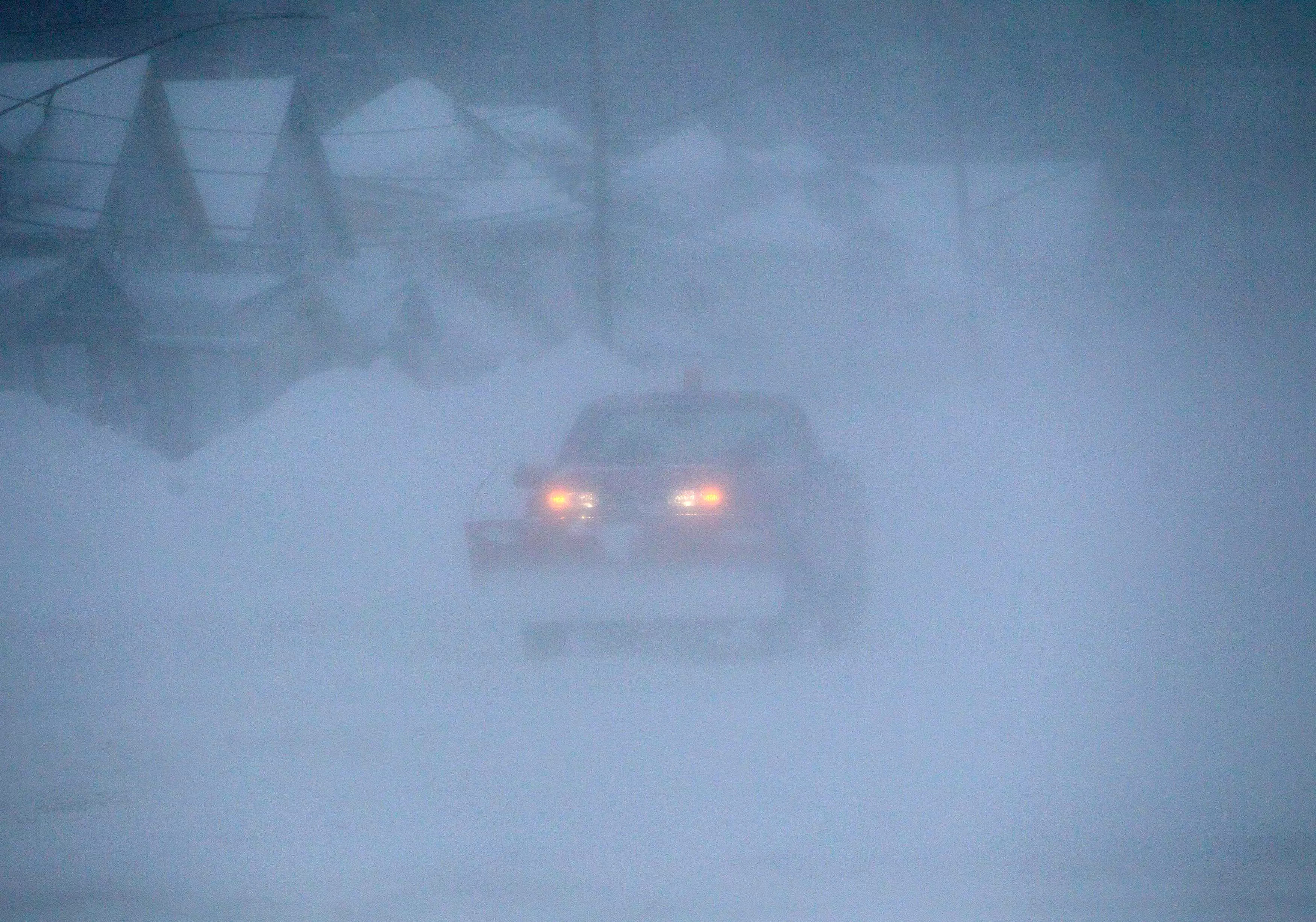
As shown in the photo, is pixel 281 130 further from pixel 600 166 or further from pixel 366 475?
pixel 366 475

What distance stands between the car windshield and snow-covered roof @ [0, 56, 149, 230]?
18.8m

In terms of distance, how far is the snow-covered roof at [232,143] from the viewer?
90.6ft

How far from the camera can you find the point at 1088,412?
22.0 m

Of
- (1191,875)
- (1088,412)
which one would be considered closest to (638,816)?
(1191,875)

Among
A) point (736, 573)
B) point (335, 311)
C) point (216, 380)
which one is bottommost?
point (736, 573)

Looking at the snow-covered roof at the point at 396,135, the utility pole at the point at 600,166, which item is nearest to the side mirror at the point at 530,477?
the utility pole at the point at 600,166

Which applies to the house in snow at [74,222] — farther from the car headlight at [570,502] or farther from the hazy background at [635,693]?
the car headlight at [570,502]

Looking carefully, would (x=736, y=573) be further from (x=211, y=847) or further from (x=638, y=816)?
(x=211, y=847)

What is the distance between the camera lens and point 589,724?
6.74 metres

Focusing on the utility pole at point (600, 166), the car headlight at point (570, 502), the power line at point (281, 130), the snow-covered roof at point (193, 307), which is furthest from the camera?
the snow-covered roof at point (193, 307)

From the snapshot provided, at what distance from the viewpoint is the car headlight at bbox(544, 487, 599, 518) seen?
785cm

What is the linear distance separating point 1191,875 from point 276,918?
2.82 m

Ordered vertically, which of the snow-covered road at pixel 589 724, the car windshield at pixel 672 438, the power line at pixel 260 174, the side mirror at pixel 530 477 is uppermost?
the power line at pixel 260 174

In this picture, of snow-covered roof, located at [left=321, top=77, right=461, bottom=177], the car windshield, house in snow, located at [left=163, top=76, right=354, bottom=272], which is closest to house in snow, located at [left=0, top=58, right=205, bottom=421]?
house in snow, located at [left=163, top=76, right=354, bottom=272]
